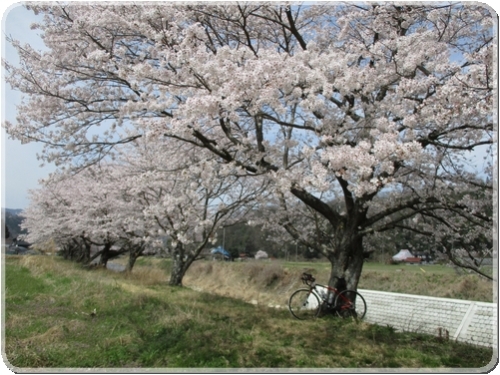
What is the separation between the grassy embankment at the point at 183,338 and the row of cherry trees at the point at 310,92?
1.64 m

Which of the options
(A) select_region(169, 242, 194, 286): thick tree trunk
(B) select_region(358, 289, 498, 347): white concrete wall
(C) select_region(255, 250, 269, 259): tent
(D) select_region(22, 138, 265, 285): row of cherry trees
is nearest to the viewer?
(B) select_region(358, 289, 498, 347): white concrete wall

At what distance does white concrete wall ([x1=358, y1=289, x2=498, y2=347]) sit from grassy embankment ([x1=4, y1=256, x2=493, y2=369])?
656 millimetres

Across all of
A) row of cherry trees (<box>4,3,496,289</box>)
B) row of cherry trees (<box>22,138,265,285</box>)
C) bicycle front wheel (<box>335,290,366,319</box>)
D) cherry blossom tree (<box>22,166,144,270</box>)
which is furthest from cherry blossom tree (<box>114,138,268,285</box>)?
bicycle front wheel (<box>335,290,366,319</box>)

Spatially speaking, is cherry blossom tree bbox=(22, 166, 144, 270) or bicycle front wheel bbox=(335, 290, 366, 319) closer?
bicycle front wheel bbox=(335, 290, 366, 319)

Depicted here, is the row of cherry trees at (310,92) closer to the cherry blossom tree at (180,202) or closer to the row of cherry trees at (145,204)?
the row of cherry trees at (145,204)

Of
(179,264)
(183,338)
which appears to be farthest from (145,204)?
(183,338)

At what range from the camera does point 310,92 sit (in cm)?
548

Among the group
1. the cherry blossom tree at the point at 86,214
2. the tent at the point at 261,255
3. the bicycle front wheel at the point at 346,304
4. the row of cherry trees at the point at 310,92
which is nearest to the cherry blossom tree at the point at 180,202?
the cherry blossom tree at the point at 86,214

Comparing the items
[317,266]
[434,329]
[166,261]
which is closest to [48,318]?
[434,329]

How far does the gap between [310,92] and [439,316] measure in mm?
4346

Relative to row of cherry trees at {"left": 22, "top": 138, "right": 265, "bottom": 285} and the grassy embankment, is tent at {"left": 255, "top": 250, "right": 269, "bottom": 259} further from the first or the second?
the grassy embankment

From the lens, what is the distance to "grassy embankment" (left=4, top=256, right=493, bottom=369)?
174 inches

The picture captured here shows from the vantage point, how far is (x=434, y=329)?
21.5 ft

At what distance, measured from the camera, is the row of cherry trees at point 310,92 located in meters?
5.12
